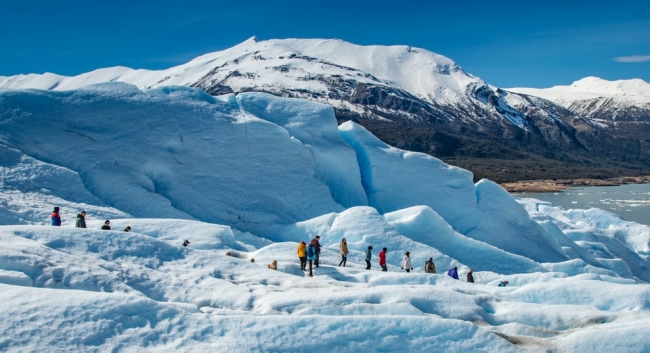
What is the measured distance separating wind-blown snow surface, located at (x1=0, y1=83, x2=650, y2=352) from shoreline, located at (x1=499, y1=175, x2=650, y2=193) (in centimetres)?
6808

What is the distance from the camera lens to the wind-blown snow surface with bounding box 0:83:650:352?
9.09 m

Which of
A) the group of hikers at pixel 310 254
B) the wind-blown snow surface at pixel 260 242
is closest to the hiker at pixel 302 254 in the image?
the group of hikers at pixel 310 254

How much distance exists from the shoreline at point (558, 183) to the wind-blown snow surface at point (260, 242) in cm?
6808

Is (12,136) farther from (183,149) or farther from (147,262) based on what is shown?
(147,262)

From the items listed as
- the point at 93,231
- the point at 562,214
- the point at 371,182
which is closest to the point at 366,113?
the point at 562,214

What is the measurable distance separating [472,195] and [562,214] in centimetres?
1654

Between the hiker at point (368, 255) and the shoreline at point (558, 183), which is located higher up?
the shoreline at point (558, 183)

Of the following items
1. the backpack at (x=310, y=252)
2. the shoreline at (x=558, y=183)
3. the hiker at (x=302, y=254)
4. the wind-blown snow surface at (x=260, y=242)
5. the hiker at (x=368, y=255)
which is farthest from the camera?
the shoreline at (x=558, y=183)

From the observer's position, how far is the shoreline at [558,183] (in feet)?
342

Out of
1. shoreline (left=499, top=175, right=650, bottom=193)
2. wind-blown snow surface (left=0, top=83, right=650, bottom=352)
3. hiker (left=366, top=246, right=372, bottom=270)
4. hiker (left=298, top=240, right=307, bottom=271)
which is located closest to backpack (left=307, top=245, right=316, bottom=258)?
hiker (left=298, top=240, right=307, bottom=271)

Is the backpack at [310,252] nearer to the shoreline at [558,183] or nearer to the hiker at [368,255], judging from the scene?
the hiker at [368,255]

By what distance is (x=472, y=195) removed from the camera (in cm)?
2619

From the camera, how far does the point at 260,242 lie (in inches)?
806

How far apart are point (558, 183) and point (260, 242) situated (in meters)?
111
